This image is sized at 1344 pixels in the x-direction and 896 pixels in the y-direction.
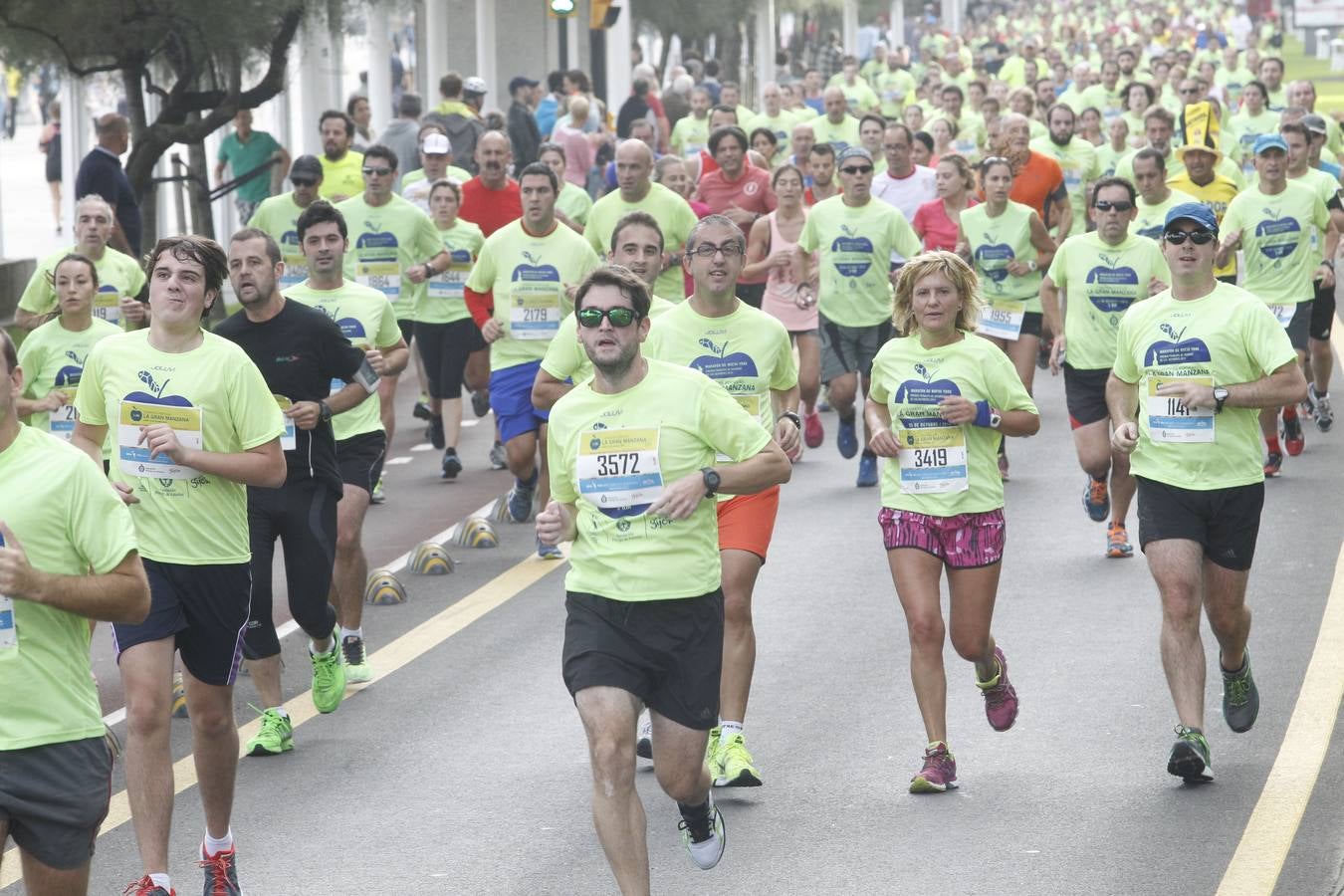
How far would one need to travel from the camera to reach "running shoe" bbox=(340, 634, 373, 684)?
9.94m

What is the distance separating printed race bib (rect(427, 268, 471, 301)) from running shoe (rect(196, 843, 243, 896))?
859 cm

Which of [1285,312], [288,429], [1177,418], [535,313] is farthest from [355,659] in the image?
[1285,312]

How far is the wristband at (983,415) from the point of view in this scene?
27.2 feet

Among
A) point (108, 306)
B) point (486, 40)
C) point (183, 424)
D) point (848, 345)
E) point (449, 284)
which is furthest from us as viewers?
point (486, 40)

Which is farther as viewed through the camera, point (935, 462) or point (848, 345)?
point (848, 345)

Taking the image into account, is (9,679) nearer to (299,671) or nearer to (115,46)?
(299,671)

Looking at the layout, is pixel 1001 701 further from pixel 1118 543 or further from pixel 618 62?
pixel 618 62

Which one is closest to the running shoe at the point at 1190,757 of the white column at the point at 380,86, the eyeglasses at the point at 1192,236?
the eyeglasses at the point at 1192,236

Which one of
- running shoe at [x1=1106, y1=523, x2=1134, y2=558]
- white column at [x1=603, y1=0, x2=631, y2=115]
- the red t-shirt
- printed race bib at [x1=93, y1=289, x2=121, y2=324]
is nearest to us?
printed race bib at [x1=93, y1=289, x2=121, y2=324]

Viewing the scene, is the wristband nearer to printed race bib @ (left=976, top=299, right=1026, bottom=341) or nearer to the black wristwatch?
the black wristwatch

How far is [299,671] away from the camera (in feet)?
33.7

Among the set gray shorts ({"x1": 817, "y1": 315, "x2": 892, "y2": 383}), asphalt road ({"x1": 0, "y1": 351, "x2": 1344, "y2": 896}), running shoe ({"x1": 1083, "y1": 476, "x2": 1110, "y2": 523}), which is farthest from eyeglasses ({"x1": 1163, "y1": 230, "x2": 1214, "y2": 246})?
gray shorts ({"x1": 817, "y1": 315, "x2": 892, "y2": 383})

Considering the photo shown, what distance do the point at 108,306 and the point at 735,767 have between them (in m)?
5.41

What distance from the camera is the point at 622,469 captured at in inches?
261
